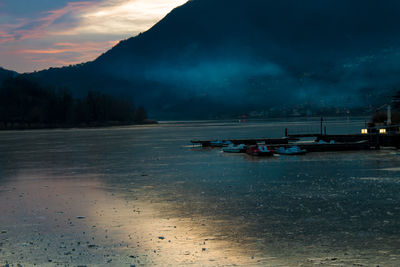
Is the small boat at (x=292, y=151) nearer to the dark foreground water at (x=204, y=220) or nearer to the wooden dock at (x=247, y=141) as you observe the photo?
the wooden dock at (x=247, y=141)

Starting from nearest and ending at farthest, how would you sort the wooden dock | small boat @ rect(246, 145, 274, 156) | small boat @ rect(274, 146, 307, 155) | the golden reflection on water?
the golden reflection on water, small boat @ rect(246, 145, 274, 156), small boat @ rect(274, 146, 307, 155), the wooden dock

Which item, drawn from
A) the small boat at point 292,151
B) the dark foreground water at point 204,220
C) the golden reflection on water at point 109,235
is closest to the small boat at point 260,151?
the small boat at point 292,151

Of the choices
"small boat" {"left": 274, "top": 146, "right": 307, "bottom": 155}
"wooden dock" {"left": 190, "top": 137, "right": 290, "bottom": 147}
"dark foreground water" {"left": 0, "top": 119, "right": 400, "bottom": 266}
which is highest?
"wooden dock" {"left": 190, "top": 137, "right": 290, "bottom": 147}

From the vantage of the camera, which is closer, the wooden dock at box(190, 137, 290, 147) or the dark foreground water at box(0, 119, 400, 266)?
the dark foreground water at box(0, 119, 400, 266)

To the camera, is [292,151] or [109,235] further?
[292,151]

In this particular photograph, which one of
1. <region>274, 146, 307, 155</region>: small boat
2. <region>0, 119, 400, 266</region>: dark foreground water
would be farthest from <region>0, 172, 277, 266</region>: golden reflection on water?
<region>274, 146, 307, 155</region>: small boat

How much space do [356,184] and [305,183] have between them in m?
2.89

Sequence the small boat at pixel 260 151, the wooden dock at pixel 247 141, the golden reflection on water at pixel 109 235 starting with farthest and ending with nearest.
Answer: the wooden dock at pixel 247 141
the small boat at pixel 260 151
the golden reflection on water at pixel 109 235

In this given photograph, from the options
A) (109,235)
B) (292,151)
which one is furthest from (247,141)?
(109,235)

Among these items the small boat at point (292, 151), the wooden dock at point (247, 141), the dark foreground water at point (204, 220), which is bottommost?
the dark foreground water at point (204, 220)

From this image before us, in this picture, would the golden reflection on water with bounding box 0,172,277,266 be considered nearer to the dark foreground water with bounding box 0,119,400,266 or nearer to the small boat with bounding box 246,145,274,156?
the dark foreground water with bounding box 0,119,400,266

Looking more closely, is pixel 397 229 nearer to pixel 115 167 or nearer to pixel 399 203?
pixel 399 203

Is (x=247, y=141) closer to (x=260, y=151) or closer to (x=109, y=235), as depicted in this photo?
(x=260, y=151)

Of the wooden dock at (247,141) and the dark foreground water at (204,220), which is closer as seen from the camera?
the dark foreground water at (204,220)
